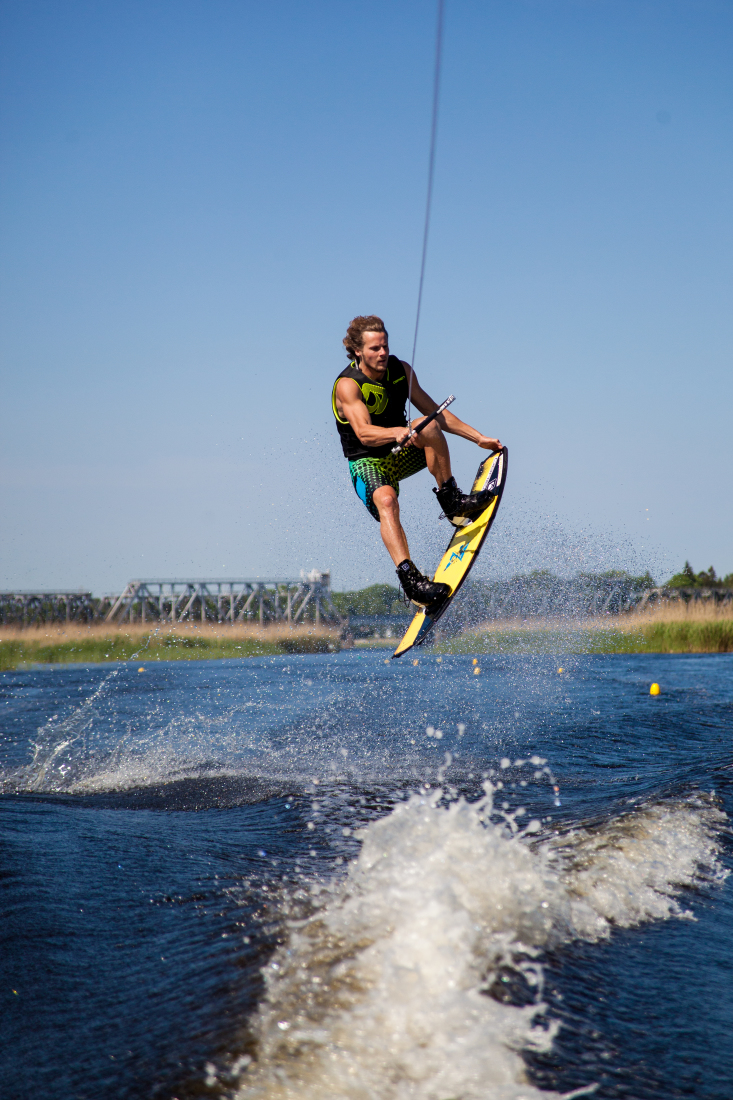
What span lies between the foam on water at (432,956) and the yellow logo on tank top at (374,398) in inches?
117

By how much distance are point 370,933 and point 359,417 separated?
3447 mm

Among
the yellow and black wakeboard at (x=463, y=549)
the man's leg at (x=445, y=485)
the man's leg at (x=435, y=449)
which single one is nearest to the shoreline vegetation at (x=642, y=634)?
the yellow and black wakeboard at (x=463, y=549)

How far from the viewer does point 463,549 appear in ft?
19.2

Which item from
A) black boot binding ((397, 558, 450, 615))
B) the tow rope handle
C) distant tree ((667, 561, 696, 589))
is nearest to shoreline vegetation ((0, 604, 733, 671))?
black boot binding ((397, 558, 450, 615))

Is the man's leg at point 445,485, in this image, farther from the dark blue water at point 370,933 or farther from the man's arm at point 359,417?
the dark blue water at point 370,933

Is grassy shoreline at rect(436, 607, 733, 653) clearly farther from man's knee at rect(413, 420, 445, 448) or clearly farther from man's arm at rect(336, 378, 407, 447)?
man's arm at rect(336, 378, 407, 447)

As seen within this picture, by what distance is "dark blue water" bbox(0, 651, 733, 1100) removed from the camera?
2.10 metres

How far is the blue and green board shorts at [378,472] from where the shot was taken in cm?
557

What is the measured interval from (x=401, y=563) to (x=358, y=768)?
1.99 metres

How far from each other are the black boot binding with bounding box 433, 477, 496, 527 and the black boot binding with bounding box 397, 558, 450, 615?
0.77m

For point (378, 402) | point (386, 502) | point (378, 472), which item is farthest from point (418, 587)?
point (378, 402)

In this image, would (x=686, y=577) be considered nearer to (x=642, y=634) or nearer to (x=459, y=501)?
(x=642, y=634)

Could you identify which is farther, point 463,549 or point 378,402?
point 463,549

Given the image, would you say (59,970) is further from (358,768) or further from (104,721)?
(104,721)
